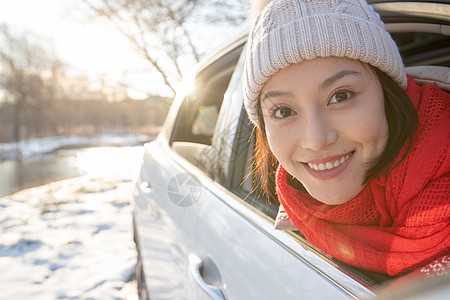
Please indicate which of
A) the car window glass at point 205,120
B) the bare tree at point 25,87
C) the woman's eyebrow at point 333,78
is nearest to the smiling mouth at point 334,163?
the woman's eyebrow at point 333,78

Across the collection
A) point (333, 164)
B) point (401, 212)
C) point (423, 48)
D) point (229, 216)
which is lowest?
point (229, 216)

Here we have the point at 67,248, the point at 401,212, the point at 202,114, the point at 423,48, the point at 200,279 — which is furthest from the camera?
the point at 67,248

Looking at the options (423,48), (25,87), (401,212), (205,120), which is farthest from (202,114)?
(25,87)

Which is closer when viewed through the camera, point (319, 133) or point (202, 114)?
point (319, 133)

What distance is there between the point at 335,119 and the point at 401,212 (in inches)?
11.8

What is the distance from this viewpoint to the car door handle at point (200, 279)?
1169 millimetres

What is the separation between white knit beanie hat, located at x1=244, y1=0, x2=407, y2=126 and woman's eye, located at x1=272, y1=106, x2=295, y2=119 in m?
0.10

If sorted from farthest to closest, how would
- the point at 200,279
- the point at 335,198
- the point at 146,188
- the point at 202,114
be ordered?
the point at 202,114
the point at 146,188
the point at 200,279
the point at 335,198

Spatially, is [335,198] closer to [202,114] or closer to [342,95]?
[342,95]

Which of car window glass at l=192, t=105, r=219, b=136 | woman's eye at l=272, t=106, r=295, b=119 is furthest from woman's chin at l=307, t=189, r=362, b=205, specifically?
car window glass at l=192, t=105, r=219, b=136

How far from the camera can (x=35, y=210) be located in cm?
530

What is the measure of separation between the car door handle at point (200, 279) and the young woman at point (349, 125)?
390 millimetres

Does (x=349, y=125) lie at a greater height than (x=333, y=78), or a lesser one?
lesser

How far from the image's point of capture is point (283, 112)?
108 cm
